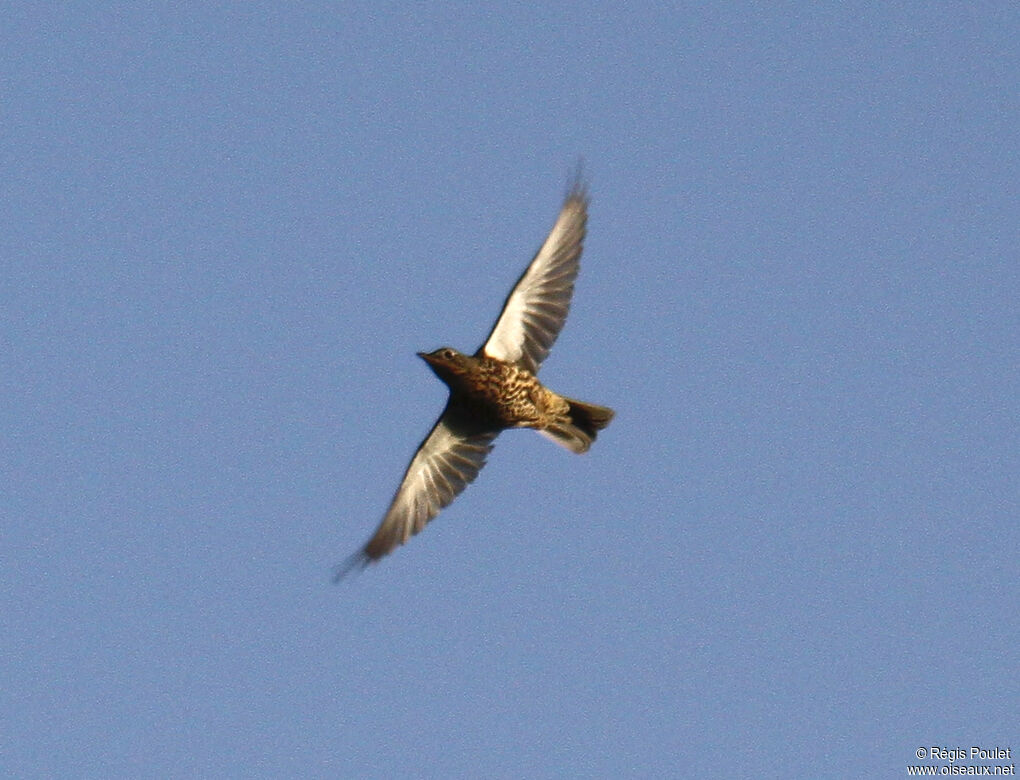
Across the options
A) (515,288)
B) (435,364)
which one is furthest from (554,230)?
(435,364)

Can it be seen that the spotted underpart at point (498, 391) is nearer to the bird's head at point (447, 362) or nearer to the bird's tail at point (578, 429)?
the bird's head at point (447, 362)

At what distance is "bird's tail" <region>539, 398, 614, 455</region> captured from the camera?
47.5 ft

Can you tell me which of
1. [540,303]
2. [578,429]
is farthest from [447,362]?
[578,429]

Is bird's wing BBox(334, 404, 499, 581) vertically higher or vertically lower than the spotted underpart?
lower

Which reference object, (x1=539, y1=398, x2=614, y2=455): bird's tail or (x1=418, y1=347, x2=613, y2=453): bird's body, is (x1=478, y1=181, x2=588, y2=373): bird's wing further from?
(x1=539, y1=398, x2=614, y2=455): bird's tail

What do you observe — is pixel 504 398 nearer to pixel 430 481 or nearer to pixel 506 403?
pixel 506 403

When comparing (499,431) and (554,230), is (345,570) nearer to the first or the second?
(499,431)

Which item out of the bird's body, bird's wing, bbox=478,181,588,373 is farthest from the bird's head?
bird's wing, bbox=478,181,588,373

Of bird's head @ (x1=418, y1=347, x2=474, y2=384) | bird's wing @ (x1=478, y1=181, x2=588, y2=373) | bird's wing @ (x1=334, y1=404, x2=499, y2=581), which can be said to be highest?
bird's wing @ (x1=478, y1=181, x2=588, y2=373)

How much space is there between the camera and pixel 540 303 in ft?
47.3

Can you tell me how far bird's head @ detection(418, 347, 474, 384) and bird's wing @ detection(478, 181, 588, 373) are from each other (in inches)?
12.8

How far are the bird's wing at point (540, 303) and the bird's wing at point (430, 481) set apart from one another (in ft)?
2.72

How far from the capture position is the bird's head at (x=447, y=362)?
13.7 metres

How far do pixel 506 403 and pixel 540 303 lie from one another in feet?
3.46
